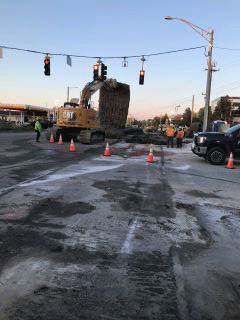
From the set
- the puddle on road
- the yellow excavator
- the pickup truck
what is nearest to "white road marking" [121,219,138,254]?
the puddle on road

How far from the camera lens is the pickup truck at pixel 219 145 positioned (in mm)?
15625

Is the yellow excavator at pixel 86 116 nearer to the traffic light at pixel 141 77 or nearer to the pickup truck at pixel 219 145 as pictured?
the traffic light at pixel 141 77

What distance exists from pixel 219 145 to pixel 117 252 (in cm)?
1234

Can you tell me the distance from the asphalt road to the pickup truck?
6623mm

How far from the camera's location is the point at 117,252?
462 cm

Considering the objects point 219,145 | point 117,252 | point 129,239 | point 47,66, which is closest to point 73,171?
point 129,239

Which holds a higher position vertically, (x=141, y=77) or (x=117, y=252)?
(x=141, y=77)

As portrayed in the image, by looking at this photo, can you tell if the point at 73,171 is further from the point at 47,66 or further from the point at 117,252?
the point at 47,66

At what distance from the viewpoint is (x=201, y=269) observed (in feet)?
13.8

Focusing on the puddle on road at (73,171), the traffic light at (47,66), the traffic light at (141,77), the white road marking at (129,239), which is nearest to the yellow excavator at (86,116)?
the traffic light at (141,77)

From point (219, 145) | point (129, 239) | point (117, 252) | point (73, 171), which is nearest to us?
point (117, 252)

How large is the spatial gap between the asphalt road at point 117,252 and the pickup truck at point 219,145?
662 centimetres

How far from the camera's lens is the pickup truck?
51.3 feet

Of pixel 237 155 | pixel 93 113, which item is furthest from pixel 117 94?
pixel 237 155
